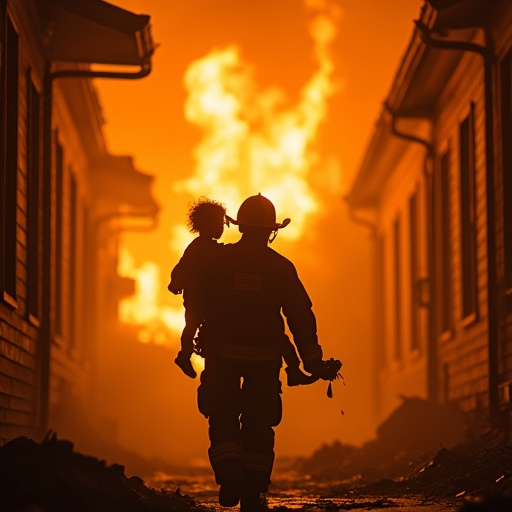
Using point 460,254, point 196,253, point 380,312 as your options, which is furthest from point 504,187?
point 380,312

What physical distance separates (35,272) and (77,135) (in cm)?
660

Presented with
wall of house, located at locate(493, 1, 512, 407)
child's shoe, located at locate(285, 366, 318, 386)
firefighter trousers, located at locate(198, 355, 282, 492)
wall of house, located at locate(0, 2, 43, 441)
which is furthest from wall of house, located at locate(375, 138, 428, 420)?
firefighter trousers, located at locate(198, 355, 282, 492)

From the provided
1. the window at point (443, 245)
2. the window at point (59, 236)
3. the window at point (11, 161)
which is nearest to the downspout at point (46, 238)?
the window at point (11, 161)

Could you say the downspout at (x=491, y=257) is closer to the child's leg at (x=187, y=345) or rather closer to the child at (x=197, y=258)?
the child at (x=197, y=258)

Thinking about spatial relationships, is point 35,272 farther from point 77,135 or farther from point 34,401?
point 77,135

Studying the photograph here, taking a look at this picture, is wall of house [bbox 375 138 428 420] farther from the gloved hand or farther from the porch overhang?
the gloved hand

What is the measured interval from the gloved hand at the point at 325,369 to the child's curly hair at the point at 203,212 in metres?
1.02

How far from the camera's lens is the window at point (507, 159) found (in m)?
12.5

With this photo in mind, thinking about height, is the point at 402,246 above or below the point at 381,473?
above

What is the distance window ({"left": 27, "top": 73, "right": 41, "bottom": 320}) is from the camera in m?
13.6

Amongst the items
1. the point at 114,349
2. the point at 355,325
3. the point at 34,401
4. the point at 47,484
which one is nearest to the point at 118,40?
the point at 34,401

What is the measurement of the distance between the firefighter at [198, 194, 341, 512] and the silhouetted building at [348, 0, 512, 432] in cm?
510

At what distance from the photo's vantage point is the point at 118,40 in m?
14.4

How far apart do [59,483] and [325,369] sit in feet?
5.66
